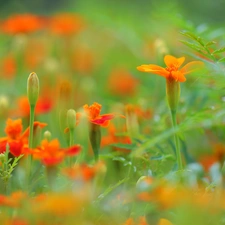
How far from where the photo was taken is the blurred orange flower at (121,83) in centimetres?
182

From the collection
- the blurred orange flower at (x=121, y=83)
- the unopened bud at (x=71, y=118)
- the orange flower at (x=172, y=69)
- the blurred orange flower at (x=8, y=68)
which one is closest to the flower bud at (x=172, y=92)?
the orange flower at (x=172, y=69)

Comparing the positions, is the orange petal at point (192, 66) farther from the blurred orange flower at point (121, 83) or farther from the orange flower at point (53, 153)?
the blurred orange flower at point (121, 83)

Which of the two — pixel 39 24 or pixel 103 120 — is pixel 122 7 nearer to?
pixel 39 24

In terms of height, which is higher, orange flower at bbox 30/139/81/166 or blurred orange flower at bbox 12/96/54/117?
blurred orange flower at bbox 12/96/54/117

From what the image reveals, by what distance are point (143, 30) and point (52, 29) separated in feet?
0.94

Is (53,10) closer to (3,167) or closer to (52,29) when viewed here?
(52,29)

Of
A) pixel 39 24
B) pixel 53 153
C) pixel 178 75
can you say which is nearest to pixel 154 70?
pixel 178 75

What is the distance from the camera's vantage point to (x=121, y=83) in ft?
6.10

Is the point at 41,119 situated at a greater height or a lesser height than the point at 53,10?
lesser

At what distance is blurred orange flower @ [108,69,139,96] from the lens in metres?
1.82

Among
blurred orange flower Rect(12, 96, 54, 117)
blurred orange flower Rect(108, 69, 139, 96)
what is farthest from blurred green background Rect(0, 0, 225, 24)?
blurred orange flower Rect(12, 96, 54, 117)

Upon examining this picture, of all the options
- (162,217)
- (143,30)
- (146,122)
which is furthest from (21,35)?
(162,217)

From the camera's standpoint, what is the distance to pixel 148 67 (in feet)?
2.40

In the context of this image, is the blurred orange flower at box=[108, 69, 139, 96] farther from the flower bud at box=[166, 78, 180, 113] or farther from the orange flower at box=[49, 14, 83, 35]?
the flower bud at box=[166, 78, 180, 113]
